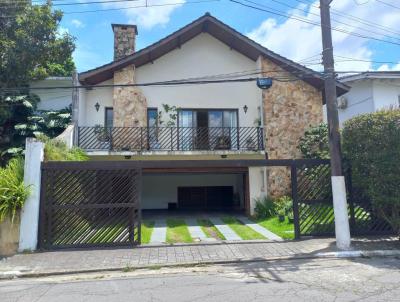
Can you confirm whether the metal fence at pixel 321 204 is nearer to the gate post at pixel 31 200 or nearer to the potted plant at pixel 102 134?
the gate post at pixel 31 200

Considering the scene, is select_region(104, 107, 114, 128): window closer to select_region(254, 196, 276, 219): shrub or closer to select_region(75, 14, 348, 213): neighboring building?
select_region(75, 14, 348, 213): neighboring building

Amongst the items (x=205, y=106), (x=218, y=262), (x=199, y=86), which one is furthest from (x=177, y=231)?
(x=199, y=86)

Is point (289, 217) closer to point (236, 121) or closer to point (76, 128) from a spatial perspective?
point (236, 121)

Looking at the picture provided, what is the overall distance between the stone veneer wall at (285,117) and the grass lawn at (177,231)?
4.19 m

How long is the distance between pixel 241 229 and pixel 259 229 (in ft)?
2.03

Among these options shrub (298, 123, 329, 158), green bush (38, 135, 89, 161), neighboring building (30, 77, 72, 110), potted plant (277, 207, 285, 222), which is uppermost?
neighboring building (30, 77, 72, 110)

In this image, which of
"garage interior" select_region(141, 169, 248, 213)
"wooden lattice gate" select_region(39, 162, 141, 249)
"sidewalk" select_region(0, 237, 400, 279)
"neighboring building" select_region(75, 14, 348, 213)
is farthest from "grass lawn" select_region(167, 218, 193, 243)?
"garage interior" select_region(141, 169, 248, 213)

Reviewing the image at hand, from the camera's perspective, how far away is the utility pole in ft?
26.9

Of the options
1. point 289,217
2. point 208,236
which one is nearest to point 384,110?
point 289,217

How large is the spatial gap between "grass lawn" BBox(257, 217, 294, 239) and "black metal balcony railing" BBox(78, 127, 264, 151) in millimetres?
3390

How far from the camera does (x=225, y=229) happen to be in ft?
37.8

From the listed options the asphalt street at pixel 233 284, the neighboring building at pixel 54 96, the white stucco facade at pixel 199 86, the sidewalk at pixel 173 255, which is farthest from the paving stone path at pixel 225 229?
the neighboring building at pixel 54 96

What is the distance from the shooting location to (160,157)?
1421 centimetres

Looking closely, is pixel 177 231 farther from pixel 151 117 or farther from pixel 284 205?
pixel 151 117
